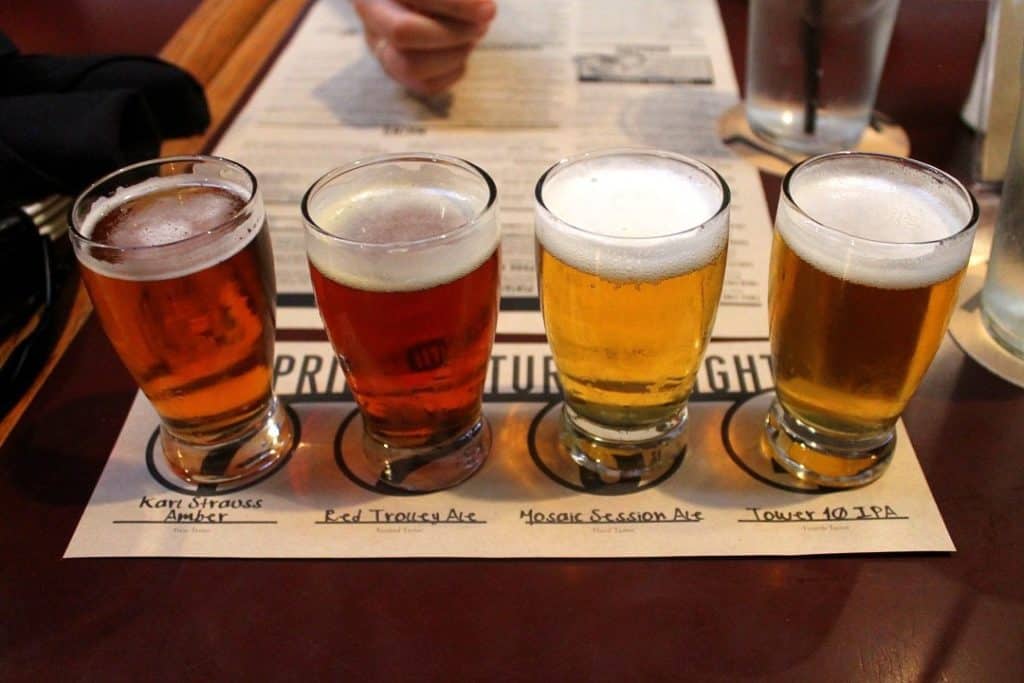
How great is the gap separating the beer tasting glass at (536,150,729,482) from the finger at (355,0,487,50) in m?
0.57

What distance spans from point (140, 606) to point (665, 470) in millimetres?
402

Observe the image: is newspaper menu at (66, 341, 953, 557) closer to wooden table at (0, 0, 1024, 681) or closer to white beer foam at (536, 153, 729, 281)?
wooden table at (0, 0, 1024, 681)

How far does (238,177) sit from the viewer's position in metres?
0.71

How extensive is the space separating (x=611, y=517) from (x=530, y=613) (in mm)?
110

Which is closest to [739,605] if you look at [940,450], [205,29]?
[940,450]

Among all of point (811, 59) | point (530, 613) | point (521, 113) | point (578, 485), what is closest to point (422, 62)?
point (521, 113)

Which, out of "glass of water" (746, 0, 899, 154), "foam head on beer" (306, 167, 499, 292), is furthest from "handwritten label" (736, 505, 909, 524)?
"glass of water" (746, 0, 899, 154)

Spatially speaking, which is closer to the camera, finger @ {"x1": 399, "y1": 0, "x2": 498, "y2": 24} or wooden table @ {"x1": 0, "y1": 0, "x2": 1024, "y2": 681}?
wooden table @ {"x1": 0, "y1": 0, "x2": 1024, "y2": 681}

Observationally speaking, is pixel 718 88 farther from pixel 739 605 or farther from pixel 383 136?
pixel 739 605

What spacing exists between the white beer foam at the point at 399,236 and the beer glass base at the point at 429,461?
0.16 m

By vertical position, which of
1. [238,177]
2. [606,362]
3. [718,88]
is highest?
[238,177]

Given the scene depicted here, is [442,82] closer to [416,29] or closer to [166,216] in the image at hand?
[416,29]

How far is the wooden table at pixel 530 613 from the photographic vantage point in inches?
22.6

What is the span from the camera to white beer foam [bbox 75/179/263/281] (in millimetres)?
621
